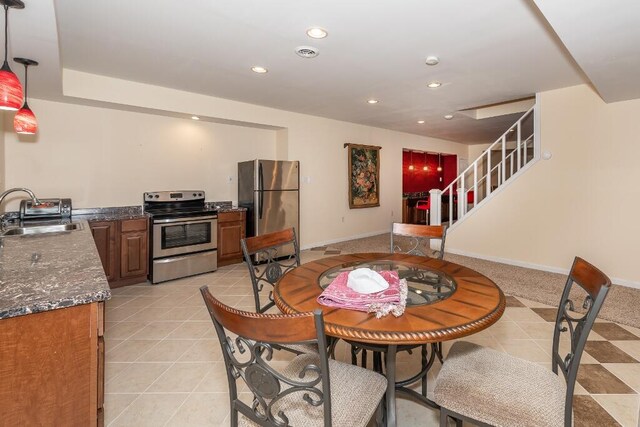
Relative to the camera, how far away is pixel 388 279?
156 centimetres

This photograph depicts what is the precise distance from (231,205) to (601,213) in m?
5.04

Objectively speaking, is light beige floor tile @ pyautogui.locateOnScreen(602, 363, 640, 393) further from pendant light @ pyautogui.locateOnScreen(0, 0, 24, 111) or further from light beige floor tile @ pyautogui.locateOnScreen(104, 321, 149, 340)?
pendant light @ pyautogui.locateOnScreen(0, 0, 24, 111)

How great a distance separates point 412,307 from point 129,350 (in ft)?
7.28

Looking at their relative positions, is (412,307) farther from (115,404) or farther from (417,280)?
(115,404)

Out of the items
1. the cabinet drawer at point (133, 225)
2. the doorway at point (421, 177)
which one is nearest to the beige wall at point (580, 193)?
the doorway at point (421, 177)

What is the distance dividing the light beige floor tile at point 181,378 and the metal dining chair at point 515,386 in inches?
60.8

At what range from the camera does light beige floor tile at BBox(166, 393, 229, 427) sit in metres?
1.68

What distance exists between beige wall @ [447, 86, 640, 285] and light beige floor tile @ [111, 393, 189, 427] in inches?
183

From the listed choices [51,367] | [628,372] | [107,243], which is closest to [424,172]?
[628,372]

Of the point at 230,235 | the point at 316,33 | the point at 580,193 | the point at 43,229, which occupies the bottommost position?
the point at 230,235

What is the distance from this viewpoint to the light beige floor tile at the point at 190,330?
2.61 metres

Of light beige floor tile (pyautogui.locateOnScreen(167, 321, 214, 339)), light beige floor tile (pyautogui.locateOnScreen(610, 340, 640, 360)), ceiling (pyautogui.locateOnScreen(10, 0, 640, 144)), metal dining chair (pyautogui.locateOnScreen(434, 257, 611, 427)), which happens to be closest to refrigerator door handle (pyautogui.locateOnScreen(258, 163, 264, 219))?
ceiling (pyautogui.locateOnScreen(10, 0, 640, 144))

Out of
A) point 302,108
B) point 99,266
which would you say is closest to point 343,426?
point 99,266

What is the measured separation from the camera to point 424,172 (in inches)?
349
